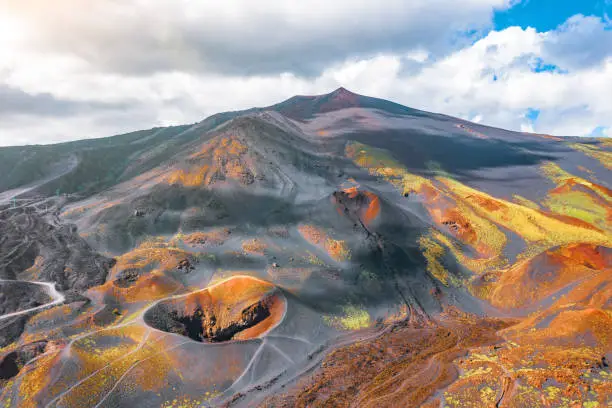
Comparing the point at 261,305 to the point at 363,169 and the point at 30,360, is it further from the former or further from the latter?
the point at 363,169

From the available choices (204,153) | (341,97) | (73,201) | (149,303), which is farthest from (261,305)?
(341,97)

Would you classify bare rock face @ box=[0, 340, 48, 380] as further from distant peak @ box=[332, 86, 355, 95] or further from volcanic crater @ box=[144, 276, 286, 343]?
distant peak @ box=[332, 86, 355, 95]

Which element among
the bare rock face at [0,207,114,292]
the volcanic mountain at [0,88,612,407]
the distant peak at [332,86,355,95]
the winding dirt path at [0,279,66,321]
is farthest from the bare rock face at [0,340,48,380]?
the distant peak at [332,86,355,95]

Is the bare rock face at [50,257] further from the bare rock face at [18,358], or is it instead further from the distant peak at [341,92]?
the distant peak at [341,92]

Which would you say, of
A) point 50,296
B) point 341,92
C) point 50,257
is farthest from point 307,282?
point 341,92

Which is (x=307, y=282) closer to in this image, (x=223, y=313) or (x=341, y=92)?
(x=223, y=313)

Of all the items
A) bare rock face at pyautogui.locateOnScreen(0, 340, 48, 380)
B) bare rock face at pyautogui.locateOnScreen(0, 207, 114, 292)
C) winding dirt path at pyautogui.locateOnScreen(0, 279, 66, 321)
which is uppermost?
bare rock face at pyautogui.locateOnScreen(0, 207, 114, 292)

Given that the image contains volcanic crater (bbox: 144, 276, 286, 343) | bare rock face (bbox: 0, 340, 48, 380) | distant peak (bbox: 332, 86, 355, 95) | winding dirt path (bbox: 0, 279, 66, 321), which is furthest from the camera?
distant peak (bbox: 332, 86, 355, 95)

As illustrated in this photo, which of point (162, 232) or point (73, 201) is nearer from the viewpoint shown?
point (162, 232)
